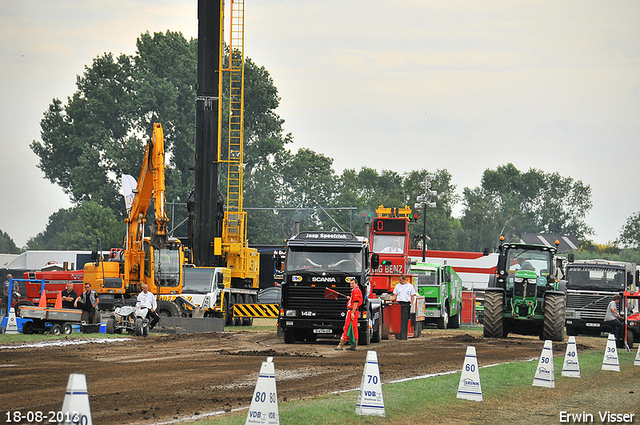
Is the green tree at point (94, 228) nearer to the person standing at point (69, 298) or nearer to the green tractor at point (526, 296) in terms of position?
the person standing at point (69, 298)

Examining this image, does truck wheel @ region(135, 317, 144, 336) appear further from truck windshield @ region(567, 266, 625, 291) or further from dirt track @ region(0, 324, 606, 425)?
truck windshield @ region(567, 266, 625, 291)

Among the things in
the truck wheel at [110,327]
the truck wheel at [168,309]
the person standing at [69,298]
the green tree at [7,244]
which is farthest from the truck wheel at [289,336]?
the green tree at [7,244]

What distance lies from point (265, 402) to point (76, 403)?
245 cm

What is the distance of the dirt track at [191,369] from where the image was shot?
A: 38.0 ft

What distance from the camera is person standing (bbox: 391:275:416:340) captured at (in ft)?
88.1

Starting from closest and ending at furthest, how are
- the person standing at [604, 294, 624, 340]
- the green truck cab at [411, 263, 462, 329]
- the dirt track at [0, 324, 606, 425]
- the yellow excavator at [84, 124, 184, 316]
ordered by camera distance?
the dirt track at [0, 324, 606, 425] → the person standing at [604, 294, 624, 340] → the yellow excavator at [84, 124, 184, 316] → the green truck cab at [411, 263, 462, 329]

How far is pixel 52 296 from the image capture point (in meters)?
33.1

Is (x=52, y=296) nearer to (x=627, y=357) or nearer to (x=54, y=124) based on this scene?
(x=627, y=357)

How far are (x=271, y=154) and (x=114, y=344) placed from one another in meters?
67.8

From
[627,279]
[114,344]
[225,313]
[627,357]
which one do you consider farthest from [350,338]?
[627,279]

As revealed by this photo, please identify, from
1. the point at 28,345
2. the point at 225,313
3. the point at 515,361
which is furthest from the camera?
the point at 225,313

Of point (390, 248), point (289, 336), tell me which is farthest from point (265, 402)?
point (390, 248)

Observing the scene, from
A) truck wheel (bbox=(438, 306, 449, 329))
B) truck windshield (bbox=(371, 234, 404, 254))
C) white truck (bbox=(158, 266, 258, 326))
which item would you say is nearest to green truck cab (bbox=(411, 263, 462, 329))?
truck wheel (bbox=(438, 306, 449, 329))

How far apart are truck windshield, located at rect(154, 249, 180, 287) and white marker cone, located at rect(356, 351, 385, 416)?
65.5 feet
